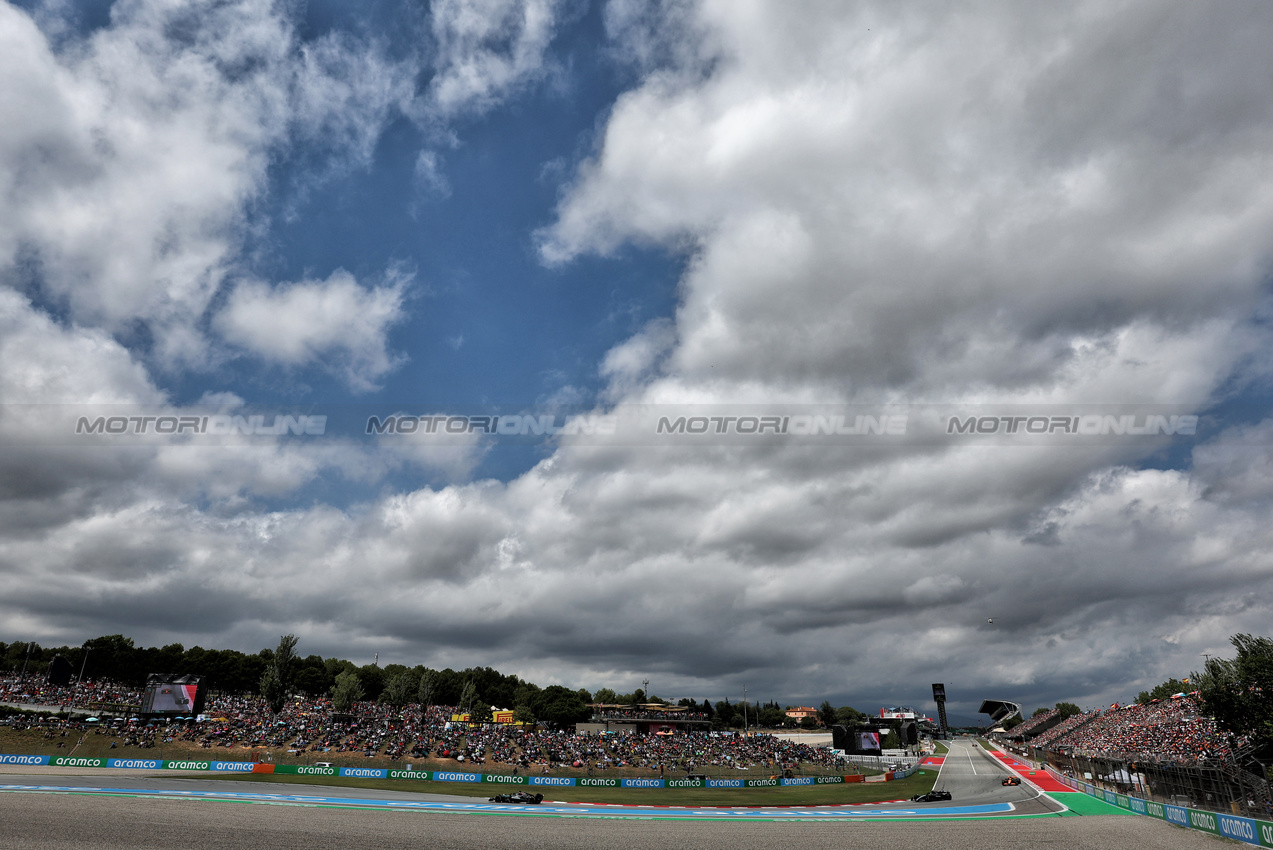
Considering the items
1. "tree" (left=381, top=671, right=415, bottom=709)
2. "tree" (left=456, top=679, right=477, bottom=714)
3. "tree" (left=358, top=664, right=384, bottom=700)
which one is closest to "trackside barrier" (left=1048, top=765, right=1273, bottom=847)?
"tree" (left=381, top=671, right=415, bottom=709)

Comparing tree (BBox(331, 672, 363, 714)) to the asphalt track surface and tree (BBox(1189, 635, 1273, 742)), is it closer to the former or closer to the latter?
the asphalt track surface

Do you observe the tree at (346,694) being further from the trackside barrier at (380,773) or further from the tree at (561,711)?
the tree at (561,711)

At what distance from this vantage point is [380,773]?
59.7m

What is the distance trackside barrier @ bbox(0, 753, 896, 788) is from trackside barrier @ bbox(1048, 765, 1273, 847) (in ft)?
111

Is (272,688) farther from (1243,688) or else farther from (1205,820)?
(1243,688)

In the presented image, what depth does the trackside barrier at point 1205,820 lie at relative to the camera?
2438cm

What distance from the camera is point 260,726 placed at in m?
70.2

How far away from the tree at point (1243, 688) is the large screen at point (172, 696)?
92.5 meters

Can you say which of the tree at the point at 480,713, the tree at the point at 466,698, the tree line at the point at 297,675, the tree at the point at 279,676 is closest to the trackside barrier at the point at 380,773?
the tree at the point at 279,676

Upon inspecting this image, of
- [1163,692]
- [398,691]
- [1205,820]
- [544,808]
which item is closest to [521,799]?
[544,808]

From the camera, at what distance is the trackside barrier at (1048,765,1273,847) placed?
24375mm

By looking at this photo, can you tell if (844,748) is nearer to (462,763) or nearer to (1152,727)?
(1152,727)

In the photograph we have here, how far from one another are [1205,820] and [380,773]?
189ft

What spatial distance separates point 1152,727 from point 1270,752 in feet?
110
